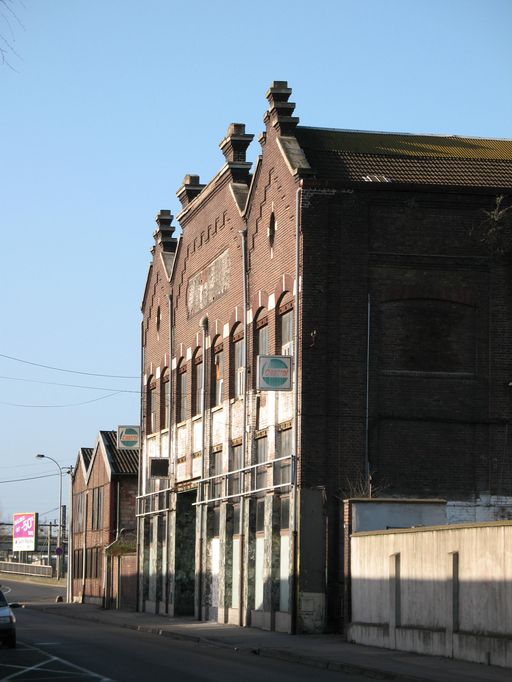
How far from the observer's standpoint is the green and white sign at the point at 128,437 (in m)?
57.1

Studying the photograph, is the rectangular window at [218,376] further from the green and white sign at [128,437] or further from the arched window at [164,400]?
the green and white sign at [128,437]

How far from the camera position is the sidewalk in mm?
21703

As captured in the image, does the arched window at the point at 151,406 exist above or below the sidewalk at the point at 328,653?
above

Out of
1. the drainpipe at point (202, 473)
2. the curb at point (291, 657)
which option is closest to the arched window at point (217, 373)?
the drainpipe at point (202, 473)

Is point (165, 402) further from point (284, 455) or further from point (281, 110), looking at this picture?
point (281, 110)

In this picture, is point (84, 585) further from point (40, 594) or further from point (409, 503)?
point (409, 503)

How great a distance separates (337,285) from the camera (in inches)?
1395

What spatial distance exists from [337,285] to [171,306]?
54.0 ft

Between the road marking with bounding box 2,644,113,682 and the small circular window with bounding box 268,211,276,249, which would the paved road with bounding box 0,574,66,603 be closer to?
the small circular window with bounding box 268,211,276,249

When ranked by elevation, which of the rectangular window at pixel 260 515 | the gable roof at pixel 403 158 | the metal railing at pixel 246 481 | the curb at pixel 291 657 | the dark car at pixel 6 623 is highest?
the gable roof at pixel 403 158

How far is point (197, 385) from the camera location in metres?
47.2

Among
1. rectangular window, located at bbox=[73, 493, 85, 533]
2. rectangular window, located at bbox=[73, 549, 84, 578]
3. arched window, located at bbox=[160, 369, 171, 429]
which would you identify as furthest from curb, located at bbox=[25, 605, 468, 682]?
rectangular window, located at bbox=[73, 493, 85, 533]

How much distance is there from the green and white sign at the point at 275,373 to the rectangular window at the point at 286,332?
118 cm

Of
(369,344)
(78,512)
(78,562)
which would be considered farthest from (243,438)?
(78,512)
